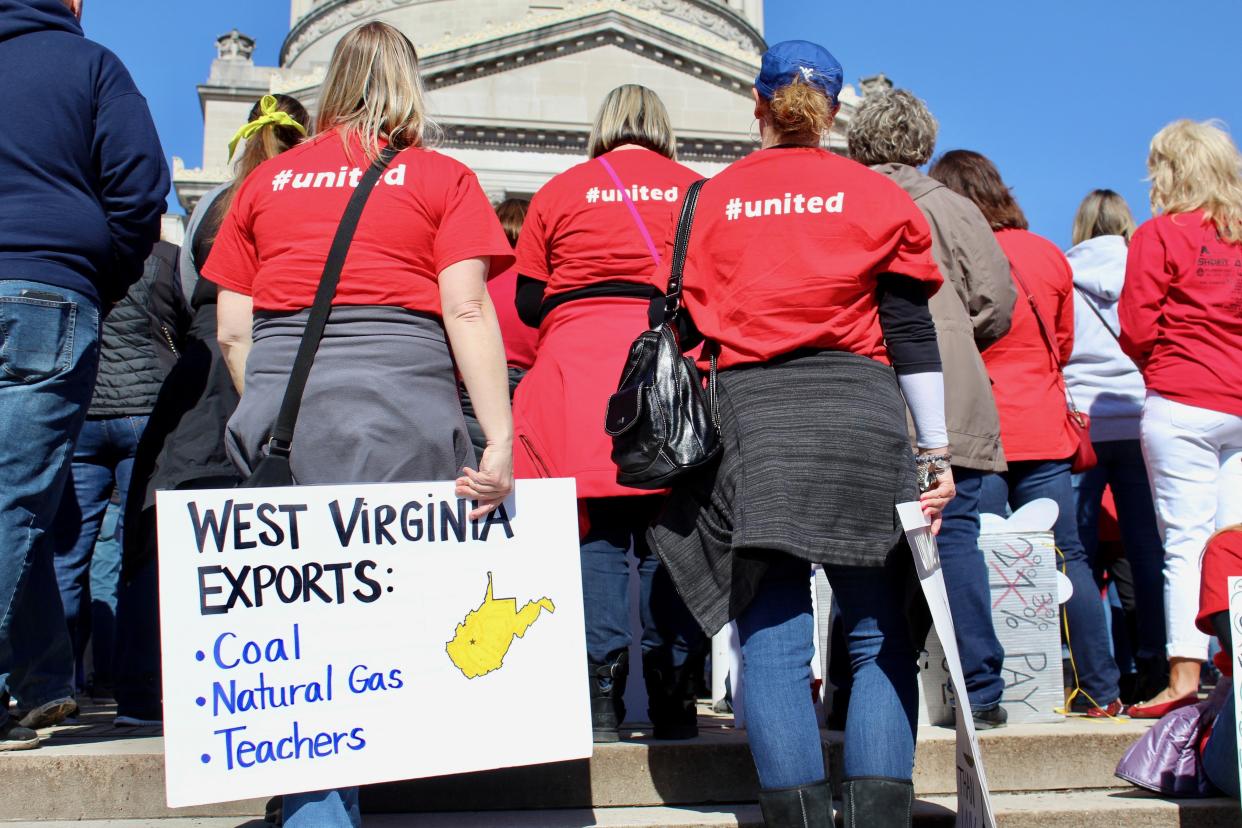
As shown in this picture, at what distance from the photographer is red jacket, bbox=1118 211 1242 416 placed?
466 cm

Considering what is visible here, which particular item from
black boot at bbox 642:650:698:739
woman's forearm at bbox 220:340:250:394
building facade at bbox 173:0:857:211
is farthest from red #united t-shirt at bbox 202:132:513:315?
building facade at bbox 173:0:857:211

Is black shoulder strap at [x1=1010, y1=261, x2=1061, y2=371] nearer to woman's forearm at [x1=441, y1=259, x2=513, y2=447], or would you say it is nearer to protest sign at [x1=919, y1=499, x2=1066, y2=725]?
protest sign at [x1=919, y1=499, x2=1066, y2=725]

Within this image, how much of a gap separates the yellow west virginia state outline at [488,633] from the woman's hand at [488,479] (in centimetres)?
20

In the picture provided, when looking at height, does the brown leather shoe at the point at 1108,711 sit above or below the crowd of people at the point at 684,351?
below

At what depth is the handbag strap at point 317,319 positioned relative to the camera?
2.93 meters

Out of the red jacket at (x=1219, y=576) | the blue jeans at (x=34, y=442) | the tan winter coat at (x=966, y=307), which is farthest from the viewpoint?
the tan winter coat at (x=966, y=307)

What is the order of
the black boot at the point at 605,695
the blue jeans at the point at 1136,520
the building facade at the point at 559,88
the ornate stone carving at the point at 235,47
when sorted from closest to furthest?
1. the black boot at the point at 605,695
2. the blue jeans at the point at 1136,520
3. the building facade at the point at 559,88
4. the ornate stone carving at the point at 235,47

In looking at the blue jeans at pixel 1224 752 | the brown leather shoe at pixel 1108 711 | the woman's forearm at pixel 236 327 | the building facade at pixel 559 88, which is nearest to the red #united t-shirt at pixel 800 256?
the woman's forearm at pixel 236 327

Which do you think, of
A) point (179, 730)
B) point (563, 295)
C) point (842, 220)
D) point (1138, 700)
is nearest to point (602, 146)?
point (563, 295)

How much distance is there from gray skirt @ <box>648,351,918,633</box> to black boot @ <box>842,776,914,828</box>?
1.56 feet

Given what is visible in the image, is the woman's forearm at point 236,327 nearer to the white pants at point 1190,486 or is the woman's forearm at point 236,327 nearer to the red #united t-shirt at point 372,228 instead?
the red #united t-shirt at point 372,228

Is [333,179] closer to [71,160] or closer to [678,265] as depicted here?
[678,265]

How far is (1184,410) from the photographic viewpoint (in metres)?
4.65

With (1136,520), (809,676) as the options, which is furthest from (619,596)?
(1136,520)
